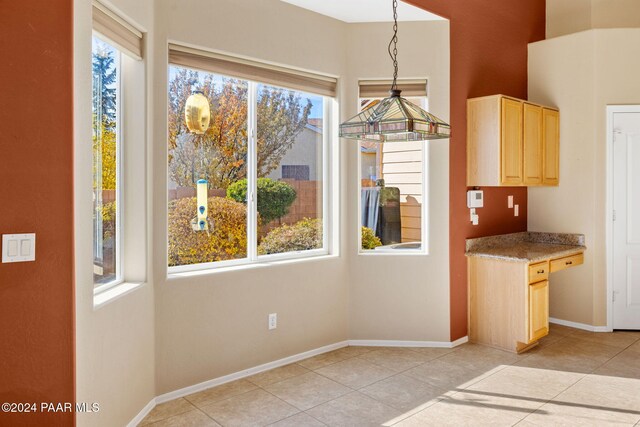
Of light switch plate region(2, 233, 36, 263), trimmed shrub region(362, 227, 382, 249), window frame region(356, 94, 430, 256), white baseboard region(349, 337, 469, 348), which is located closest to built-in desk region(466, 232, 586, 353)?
white baseboard region(349, 337, 469, 348)

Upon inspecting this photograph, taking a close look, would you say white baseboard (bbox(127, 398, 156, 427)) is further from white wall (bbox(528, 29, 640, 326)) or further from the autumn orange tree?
white wall (bbox(528, 29, 640, 326))

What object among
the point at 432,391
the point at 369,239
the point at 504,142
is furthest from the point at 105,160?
the point at 504,142

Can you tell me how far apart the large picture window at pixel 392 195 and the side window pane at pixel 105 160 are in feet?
6.89

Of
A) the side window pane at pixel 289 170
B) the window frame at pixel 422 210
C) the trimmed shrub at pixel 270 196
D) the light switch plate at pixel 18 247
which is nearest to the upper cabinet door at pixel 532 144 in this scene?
the window frame at pixel 422 210

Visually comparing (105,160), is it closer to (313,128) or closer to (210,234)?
(210,234)

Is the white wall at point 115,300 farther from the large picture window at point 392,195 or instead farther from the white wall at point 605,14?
the white wall at point 605,14

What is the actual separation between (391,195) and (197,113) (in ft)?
6.03

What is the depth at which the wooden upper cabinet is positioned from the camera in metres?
4.12

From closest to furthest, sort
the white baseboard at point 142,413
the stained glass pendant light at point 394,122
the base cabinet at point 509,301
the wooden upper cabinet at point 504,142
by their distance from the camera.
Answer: the stained glass pendant light at point 394,122 → the white baseboard at point 142,413 → the base cabinet at point 509,301 → the wooden upper cabinet at point 504,142

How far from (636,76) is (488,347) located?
9.75 feet

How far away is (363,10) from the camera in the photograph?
12.5 ft

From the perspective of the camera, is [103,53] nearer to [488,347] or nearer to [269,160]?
[269,160]

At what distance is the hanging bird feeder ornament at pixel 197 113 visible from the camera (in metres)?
3.28

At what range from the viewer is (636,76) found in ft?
15.0
